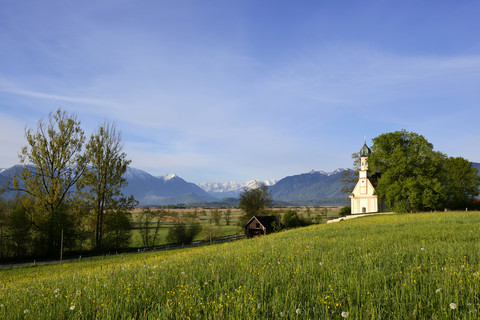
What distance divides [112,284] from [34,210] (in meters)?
44.6

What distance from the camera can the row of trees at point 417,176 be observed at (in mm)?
52469

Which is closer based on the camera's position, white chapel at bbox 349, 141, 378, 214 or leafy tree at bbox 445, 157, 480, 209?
leafy tree at bbox 445, 157, 480, 209

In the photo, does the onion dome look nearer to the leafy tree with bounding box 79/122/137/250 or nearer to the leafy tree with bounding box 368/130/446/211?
the leafy tree with bounding box 368/130/446/211

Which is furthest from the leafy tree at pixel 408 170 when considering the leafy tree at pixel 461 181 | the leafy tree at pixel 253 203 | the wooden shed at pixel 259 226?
the leafy tree at pixel 253 203

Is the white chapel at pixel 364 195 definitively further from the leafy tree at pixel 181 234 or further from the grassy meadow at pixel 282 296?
the grassy meadow at pixel 282 296

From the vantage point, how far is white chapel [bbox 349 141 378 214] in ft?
226

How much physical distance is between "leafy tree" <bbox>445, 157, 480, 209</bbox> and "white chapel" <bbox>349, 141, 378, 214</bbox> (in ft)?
48.9

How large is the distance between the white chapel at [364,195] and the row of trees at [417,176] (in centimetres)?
974

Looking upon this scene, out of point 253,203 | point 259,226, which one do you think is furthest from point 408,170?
point 253,203

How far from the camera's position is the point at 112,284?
705 cm

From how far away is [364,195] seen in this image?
71000 mm

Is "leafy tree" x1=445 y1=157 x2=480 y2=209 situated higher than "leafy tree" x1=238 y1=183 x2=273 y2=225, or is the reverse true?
"leafy tree" x1=445 y1=157 x2=480 y2=209

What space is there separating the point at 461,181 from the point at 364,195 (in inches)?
799

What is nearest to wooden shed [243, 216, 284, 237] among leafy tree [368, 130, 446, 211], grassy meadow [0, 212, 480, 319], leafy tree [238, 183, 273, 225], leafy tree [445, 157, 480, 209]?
leafy tree [238, 183, 273, 225]
